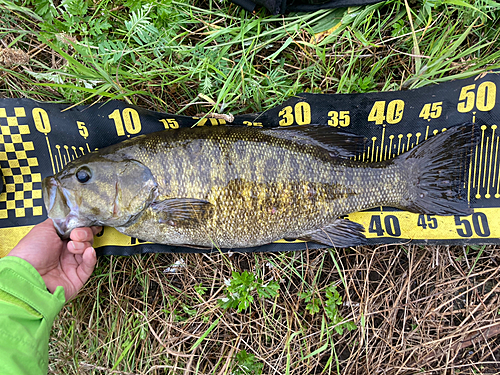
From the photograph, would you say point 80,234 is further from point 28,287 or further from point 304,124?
point 304,124

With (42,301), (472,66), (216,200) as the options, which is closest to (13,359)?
(42,301)

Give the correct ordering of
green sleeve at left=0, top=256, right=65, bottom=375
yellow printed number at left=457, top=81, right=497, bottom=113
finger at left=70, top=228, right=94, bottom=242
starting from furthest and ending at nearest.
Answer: yellow printed number at left=457, top=81, right=497, bottom=113
finger at left=70, top=228, right=94, bottom=242
green sleeve at left=0, top=256, right=65, bottom=375

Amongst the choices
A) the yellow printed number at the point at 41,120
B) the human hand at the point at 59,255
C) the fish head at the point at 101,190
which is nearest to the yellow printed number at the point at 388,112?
the fish head at the point at 101,190

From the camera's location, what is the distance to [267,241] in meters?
2.48

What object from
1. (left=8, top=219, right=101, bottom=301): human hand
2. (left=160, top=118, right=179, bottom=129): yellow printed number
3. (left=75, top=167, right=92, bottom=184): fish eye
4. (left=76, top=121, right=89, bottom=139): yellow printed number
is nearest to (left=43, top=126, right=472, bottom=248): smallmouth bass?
(left=75, top=167, right=92, bottom=184): fish eye

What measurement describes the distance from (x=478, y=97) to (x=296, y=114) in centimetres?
153

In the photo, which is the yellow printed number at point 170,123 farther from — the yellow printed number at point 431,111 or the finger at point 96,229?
the yellow printed number at point 431,111

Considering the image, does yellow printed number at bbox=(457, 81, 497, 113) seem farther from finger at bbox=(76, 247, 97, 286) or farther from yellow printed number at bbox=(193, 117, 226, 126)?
finger at bbox=(76, 247, 97, 286)

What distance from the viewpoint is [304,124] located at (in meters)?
2.56

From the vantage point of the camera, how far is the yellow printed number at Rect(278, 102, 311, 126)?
8.48ft

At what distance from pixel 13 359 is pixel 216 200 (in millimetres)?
1564

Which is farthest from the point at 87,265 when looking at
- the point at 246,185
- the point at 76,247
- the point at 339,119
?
the point at 339,119

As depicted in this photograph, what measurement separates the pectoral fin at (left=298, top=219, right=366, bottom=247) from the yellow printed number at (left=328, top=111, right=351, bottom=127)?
0.87 meters

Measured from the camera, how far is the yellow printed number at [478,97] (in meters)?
2.44
